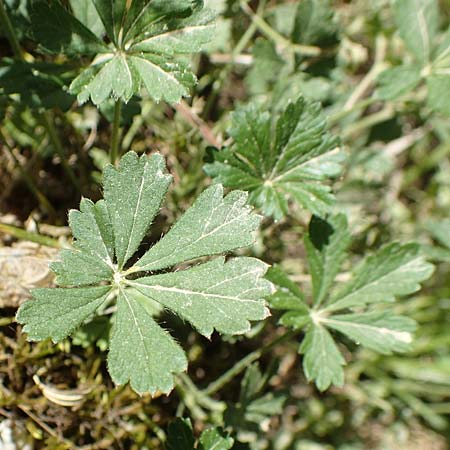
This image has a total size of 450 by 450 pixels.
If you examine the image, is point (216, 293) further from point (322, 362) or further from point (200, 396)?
point (200, 396)

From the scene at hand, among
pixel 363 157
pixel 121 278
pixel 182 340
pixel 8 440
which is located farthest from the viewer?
pixel 363 157

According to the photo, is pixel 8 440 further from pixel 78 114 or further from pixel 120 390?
pixel 78 114

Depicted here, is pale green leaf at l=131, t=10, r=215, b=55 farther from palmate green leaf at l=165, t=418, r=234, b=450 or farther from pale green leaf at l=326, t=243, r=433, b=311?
palmate green leaf at l=165, t=418, r=234, b=450

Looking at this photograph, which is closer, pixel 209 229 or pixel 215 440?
pixel 209 229

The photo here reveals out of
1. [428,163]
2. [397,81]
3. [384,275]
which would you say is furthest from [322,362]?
[428,163]

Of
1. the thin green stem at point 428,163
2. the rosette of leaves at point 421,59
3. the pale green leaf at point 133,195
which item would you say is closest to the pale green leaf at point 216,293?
the pale green leaf at point 133,195

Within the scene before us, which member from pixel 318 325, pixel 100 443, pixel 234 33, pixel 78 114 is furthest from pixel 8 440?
pixel 234 33
